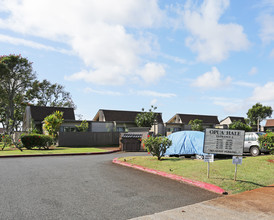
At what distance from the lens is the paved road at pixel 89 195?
17.4 feet

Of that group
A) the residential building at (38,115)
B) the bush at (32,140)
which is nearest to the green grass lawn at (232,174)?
the bush at (32,140)

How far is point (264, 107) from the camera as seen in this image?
68188 mm

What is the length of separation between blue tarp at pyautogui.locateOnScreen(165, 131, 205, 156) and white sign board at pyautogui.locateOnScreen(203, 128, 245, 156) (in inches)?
259

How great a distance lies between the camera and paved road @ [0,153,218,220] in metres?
5.29

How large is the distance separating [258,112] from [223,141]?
217 ft

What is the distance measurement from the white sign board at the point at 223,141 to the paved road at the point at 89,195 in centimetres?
174

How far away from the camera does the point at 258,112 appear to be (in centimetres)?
6819

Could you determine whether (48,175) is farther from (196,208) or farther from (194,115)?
(194,115)

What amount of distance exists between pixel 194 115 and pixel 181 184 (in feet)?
156

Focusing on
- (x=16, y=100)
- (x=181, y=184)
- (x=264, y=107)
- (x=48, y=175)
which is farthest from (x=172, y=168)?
(x=264, y=107)

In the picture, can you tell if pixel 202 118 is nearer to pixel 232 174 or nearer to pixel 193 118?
pixel 193 118

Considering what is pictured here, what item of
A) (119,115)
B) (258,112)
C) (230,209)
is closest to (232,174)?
(230,209)

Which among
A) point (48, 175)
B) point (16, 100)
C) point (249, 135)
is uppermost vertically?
point (16, 100)

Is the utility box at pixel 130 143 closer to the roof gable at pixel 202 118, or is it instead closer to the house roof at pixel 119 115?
the house roof at pixel 119 115
